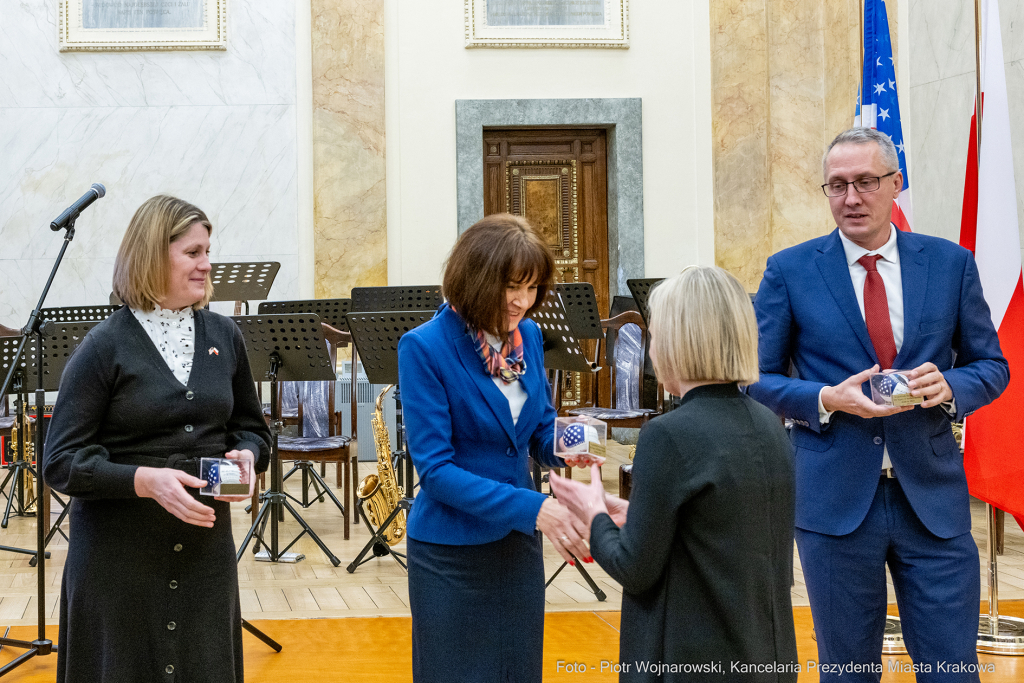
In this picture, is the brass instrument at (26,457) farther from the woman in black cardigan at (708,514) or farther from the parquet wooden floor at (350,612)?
the woman in black cardigan at (708,514)

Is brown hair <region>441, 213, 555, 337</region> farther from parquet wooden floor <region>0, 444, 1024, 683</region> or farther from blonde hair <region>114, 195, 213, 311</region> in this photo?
parquet wooden floor <region>0, 444, 1024, 683</region>

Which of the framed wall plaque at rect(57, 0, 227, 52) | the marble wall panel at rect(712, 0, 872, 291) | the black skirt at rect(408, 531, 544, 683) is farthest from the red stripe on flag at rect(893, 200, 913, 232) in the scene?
the framed wall plaque at rect(57, 0, 227, 52)

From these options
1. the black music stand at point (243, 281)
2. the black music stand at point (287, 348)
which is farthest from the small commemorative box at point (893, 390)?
the black music stand at point (243, 281)

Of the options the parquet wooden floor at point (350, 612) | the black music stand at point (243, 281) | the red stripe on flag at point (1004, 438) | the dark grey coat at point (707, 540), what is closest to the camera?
the dark grey coat at point (707, 540)

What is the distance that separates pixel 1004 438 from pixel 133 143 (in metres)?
8.18

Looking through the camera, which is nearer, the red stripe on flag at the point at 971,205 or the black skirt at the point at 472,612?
the black skirt at the point at 472,612

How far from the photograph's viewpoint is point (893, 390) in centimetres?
227

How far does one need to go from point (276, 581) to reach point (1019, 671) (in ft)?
11.4

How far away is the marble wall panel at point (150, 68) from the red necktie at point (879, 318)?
8.03m

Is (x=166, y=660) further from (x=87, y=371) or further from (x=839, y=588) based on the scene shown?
(x=839, y=588)

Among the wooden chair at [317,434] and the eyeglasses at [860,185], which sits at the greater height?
the eyeglasses at [860,185]

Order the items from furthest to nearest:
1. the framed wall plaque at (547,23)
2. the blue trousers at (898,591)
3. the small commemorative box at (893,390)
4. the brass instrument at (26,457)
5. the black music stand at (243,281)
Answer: the framed wall plaque at (547,23) < the black music stand at (243,281) < the brass instrument at (26,457) < the blue trousers at (898,591) < the small commemorative box at (893,390)

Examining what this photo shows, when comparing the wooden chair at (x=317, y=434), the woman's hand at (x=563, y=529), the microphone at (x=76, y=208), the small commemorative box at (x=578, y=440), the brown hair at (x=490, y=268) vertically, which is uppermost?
the microphone at (x=76, y=208)

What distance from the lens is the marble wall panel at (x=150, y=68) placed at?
9.34 metres
